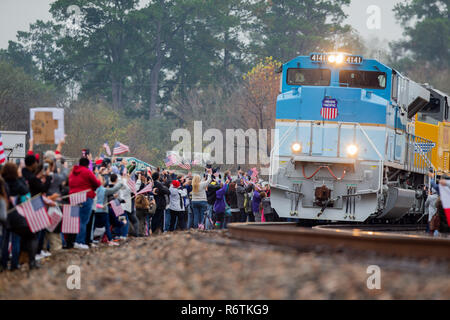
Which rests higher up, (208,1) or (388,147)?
(208,1)

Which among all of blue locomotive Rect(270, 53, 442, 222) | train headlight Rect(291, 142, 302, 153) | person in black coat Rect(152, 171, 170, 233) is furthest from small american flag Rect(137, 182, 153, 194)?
train headlight Rect(291, 142, 302, 153)

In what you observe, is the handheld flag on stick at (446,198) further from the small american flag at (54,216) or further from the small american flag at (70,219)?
the small american flag at (54,216)

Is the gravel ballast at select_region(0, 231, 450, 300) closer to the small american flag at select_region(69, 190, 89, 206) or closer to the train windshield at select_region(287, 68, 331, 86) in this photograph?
the small american flag at select_region(69, 190, 89, 206)

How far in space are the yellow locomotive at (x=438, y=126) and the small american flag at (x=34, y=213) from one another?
A: 45.4 ft

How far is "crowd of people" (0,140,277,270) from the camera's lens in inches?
470

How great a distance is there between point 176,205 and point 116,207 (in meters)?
4.89

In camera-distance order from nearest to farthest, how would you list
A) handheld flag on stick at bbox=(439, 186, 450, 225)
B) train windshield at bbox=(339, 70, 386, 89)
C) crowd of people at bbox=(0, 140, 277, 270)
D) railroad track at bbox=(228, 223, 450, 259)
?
railroad track at bbox=(228, 223, 450, 259) < crowd of people at bbox=(0, 140, 277, 270) < handheld flag on stick at bbox=(439, 186, 450, 225) < train windshield at bbox=(339, 70, 386, 89)

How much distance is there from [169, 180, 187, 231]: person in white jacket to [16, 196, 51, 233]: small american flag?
9.34m

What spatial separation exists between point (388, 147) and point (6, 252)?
9913mm

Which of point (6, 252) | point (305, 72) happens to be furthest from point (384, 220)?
point (6, 252)

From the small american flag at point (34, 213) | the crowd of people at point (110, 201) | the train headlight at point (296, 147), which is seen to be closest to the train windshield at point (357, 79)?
the train headlight at point (296, 147)

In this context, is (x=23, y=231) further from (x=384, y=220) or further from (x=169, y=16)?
(x=169, y=16)

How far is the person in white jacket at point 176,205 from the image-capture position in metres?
21.4
